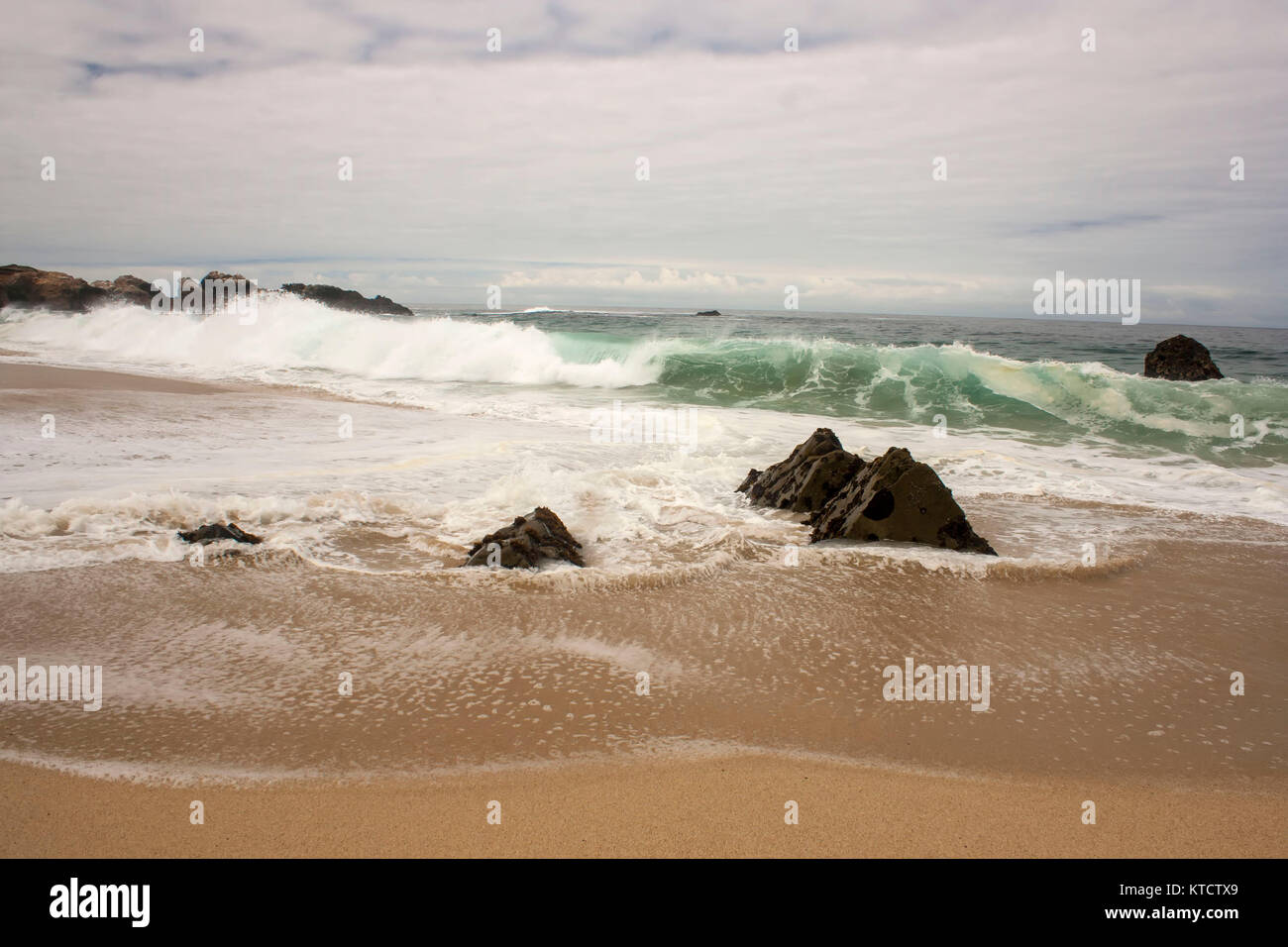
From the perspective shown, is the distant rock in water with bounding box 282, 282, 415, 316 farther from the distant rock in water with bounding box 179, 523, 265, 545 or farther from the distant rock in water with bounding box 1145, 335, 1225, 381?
the distant rock in water with bounding box 179, 523, 265, 545

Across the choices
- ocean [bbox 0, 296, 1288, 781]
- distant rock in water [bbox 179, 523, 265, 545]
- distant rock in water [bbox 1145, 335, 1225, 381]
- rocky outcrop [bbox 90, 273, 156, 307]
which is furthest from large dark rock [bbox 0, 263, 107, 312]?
distant rock in water [bbox 1145, 335, 1225, 381]

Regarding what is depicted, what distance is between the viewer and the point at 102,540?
5.36 m

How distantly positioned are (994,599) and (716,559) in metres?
1.86

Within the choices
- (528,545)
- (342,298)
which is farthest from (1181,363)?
(342,298)

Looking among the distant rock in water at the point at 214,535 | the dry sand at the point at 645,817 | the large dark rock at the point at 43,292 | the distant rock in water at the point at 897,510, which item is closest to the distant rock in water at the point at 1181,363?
the distant rock in water at the point at 897,510

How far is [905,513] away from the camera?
19.3 ft

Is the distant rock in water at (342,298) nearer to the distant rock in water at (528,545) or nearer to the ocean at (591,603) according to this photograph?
the ocean at (591,603)

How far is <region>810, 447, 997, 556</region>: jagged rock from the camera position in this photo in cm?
577

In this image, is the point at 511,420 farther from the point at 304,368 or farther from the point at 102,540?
the point at 304,368

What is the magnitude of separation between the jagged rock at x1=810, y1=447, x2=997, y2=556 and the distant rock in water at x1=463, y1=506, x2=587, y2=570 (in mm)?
2086

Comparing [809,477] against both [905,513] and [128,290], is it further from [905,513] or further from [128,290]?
[128,290]

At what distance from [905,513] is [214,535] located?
5.20 meters

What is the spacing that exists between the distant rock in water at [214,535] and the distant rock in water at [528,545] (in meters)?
1.63

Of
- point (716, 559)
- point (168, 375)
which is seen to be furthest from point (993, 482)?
point (168, 375)
